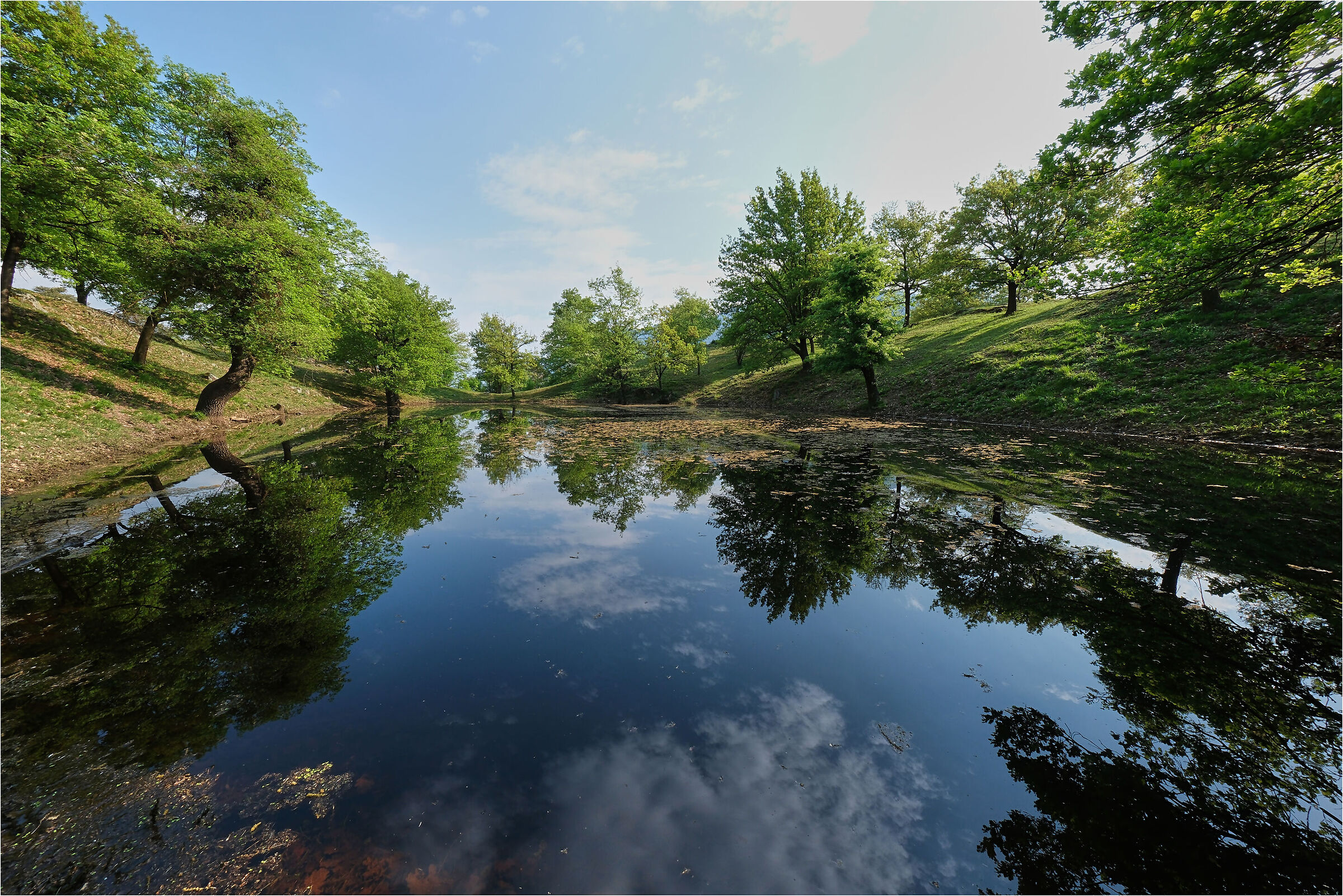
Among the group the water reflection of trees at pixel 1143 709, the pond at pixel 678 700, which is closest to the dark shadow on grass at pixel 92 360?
the pond at pixel 678 700

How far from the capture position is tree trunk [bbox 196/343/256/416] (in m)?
18.8

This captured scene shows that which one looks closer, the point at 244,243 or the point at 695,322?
the point at 244,243

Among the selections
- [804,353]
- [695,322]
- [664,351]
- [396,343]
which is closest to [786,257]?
[804,353]

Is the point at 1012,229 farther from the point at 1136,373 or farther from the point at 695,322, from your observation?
the point at 695,322

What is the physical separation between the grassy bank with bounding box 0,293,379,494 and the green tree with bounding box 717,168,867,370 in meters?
32.8

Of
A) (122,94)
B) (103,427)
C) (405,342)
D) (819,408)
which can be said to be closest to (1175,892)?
(103,427)

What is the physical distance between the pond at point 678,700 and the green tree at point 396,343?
1191 inches

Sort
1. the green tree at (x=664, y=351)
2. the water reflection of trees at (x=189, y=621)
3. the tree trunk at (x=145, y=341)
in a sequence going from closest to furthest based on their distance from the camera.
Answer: the water reflection of trees at (x=189, y=621) < the tree trunk at (x=145, y=341) < the green tree at (x=664, y=351)

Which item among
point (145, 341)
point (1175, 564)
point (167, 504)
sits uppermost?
point (145, 341)

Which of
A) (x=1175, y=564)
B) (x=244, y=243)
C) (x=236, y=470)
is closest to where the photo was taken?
(x=1175, y=564)

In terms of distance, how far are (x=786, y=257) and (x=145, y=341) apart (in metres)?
38.0

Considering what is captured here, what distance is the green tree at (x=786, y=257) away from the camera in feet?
104

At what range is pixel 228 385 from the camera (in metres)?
19.5

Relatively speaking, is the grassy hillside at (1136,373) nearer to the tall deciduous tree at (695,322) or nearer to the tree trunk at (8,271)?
the tall deciduous tree at (695,322)
